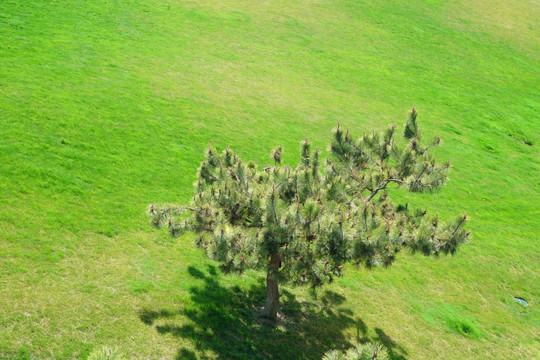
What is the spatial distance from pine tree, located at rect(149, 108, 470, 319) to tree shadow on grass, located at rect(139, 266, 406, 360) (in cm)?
74

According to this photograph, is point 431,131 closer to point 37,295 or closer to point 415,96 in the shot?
point 415,96

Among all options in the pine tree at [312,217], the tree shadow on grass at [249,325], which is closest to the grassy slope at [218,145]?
the tree shadow on grass at [249,325]

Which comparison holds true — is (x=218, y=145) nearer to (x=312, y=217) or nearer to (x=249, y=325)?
(x=249, y=325)

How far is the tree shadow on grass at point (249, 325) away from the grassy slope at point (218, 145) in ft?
0.17

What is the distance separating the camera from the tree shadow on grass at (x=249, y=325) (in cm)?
942

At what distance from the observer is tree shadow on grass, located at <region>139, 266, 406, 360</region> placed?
371 inches

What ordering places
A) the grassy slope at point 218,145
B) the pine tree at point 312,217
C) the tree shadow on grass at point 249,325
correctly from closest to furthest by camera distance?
the pine tree at point 312,217 → the tree shadow on grass at point 249,325 → the grassy slope at point 218,145

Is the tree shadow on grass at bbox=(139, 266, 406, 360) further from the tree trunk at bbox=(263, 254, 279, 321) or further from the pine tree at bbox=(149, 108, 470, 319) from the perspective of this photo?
the pine tree at bbox=(149, 108, 470, 319)

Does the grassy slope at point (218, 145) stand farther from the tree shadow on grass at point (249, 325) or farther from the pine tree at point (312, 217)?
the pine tree at point (312, 217)

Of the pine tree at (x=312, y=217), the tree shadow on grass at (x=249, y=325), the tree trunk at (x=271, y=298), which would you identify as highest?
the pine tree at (x=312, y=217)

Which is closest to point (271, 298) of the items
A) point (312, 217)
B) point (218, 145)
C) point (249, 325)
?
point (249, 325)

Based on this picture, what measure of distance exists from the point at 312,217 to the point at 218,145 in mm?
12429

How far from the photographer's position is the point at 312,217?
24.3 ft

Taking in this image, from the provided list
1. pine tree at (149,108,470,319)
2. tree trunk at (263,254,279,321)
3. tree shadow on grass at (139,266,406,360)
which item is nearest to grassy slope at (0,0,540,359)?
tree shadow on grass at (139,266,406,360)
